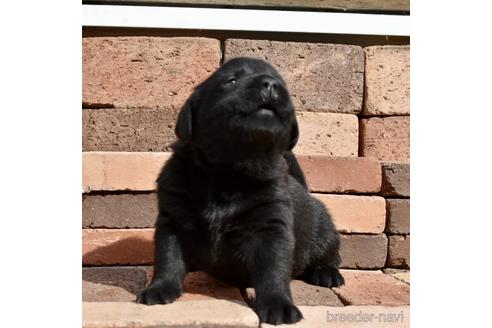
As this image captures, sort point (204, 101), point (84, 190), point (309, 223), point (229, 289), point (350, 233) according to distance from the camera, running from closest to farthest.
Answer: point (204, 101), point (229, 289), point (309, 223), point (84, 190), point (350, 233)

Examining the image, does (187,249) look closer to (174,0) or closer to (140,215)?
(140,215)

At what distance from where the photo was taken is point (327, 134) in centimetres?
420

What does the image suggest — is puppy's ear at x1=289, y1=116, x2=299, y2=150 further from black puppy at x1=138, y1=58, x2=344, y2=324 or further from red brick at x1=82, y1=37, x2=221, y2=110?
red brick at x1=82, y1=37, x2=221, y2=110

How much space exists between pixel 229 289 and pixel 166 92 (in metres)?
1.58

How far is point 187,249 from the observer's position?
285 centimetres

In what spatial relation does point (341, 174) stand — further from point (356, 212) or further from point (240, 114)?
point (240, 114)

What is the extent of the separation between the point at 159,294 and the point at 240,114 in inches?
33.2

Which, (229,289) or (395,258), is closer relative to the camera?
(229,289)

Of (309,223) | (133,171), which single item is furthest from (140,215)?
(309,223)

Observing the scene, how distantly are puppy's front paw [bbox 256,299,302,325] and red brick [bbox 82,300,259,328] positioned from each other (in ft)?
0.13

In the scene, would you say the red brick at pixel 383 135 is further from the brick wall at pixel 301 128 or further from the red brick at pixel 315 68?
the red brick at pixel 315 68

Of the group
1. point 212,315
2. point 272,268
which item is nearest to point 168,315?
point 212,315

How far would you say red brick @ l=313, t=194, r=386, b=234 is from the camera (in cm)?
407

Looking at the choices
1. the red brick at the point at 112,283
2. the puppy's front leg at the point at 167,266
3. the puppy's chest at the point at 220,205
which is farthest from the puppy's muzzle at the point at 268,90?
the red brick at the point at 112,283
